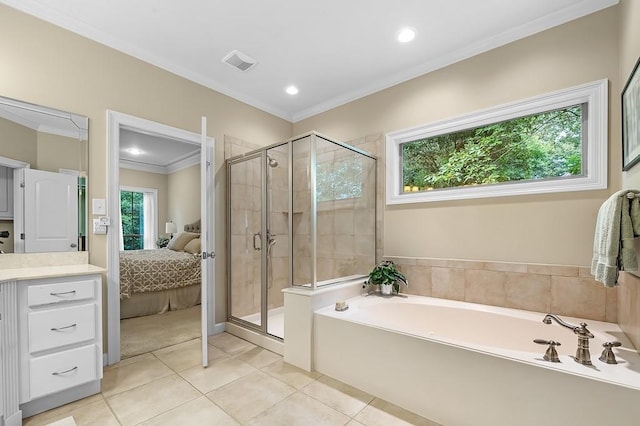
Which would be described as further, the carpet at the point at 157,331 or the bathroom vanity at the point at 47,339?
the carpet at the point at 157,331

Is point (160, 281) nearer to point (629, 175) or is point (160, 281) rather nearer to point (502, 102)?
point (502, 102)

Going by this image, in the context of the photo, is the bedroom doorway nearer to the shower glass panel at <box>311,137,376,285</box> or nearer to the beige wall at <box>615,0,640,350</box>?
the shower glass panel at <box>311,137,376,285</box>

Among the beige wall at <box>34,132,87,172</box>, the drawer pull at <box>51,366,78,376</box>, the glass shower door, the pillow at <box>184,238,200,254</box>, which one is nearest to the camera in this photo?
the drawer pull at <box>51,366,78,376</box>

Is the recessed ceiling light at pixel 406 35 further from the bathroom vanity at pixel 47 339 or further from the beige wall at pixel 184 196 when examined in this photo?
the beige wall at pixel 184 196

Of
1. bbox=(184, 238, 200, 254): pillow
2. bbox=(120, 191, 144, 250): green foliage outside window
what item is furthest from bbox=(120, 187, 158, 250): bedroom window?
bbox=(184, 238, 200, 254): pillow

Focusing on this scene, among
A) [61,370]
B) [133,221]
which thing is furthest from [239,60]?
[133,221]

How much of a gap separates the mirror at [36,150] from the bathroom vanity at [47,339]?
345 mm

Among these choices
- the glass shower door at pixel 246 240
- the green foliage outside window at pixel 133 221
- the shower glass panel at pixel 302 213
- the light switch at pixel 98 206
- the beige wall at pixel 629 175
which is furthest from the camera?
the green foliage outside window at pixel 133 221

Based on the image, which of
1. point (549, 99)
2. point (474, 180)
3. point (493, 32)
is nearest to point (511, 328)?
point (474, 180)

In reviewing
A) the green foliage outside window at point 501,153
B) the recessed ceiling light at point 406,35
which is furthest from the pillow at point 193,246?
the recessed ceiling light at point 406,35

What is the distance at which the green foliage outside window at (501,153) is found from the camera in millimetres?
2205

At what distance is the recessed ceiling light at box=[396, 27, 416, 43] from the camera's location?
229cm

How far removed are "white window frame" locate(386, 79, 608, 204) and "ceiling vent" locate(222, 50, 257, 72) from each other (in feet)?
5.09

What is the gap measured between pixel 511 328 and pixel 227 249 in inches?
107
